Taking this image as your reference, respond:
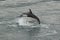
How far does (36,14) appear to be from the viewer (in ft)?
54.0

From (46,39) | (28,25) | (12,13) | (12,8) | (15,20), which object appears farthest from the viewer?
(12,8)

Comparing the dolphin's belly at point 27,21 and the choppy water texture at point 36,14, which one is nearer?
the choppy water texture at point 36,14

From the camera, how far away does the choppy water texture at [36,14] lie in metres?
12.7

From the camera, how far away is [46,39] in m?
12.2

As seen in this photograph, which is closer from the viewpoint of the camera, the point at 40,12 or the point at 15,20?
the point at 15,20

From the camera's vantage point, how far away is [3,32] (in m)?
13.2

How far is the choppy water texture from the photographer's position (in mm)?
12719

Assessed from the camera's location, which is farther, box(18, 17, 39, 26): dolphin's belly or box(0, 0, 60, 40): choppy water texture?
box(18, 17, 39, 26): dolphin's belly

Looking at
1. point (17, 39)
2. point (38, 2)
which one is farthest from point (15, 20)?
point (38, 2)

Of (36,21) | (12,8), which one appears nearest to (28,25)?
(36,21)

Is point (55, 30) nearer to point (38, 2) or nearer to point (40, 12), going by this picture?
point (40, 12)

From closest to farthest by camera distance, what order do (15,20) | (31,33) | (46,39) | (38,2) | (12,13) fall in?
(46,39)
(31,33)
(15,20)
(12,13)
(38,2)

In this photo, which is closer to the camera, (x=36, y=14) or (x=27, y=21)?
(x=27, y=21)

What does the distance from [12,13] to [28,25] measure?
116 inches
